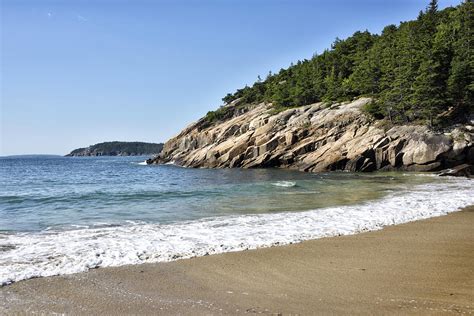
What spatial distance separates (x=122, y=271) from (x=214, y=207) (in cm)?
1155

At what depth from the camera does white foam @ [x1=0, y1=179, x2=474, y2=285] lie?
9.51 meters

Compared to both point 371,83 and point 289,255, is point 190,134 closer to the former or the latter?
point 371,83

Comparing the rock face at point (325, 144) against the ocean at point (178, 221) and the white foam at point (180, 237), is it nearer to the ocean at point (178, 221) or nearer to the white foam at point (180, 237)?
the ocean at point (178, 221)

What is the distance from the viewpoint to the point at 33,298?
703 centimetres

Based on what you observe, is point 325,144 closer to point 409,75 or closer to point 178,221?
point 409,75

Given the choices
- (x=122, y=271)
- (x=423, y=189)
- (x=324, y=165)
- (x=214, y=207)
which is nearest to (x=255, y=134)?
(x=324, y=165)

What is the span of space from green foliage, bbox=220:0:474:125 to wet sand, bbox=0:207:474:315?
4037 cm

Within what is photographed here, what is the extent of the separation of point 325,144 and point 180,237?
144 ft

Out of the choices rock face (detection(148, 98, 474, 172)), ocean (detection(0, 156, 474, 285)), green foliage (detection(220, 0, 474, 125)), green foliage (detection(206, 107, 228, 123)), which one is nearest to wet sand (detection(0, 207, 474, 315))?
ocean (detection(0, 156, 474, 285))

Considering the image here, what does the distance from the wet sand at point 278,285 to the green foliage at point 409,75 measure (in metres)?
40.4

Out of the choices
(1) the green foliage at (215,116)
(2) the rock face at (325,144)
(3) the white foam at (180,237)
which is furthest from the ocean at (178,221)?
(1) the green foliage at (215,116)

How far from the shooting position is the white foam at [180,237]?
951cm

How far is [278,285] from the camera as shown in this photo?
7.68 m

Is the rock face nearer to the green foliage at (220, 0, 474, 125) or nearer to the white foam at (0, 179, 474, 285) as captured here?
the green foliage at (220, 0, 474, 125)
